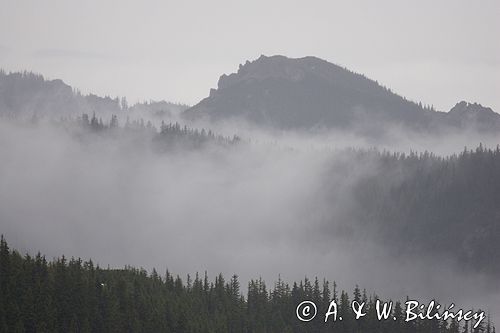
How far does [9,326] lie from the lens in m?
Answer: 199
